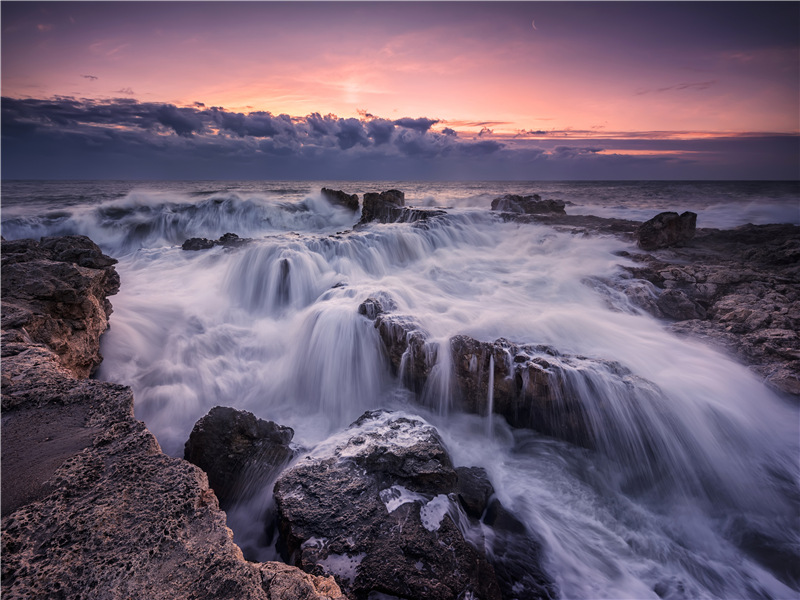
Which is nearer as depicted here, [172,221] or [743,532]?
[743,532]

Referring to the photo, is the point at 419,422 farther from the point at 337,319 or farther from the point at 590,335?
the point at 590,335

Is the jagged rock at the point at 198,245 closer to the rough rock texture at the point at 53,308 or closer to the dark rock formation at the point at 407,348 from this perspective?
the rough rock texture at the point at 53,308

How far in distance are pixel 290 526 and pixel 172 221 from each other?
21.3 m

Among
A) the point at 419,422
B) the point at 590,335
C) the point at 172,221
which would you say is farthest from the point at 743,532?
the point at 172,221

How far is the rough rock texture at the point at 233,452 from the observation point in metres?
4.06

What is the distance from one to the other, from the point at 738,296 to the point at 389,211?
43.7ft

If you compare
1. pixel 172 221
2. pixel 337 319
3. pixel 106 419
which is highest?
pixel 106 419

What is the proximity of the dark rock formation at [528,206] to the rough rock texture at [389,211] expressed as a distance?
5480 mm

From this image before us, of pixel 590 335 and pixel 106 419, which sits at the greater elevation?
pixel 106 419

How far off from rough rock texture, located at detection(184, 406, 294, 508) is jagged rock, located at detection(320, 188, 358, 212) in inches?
800

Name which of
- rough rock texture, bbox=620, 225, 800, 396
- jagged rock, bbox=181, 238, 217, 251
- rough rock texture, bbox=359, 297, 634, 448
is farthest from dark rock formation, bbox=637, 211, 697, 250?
jagged rock, bbox=181, 238, 217, 251

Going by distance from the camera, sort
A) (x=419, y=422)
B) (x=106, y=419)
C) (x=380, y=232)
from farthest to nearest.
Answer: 1. (x=380, y=232)
2. (x=419, y=422)
3. (x=106, y=419)

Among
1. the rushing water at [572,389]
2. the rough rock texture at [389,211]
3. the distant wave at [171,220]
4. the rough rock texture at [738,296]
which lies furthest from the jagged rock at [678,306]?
the distant wave at [171,220]

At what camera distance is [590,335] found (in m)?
6.66
